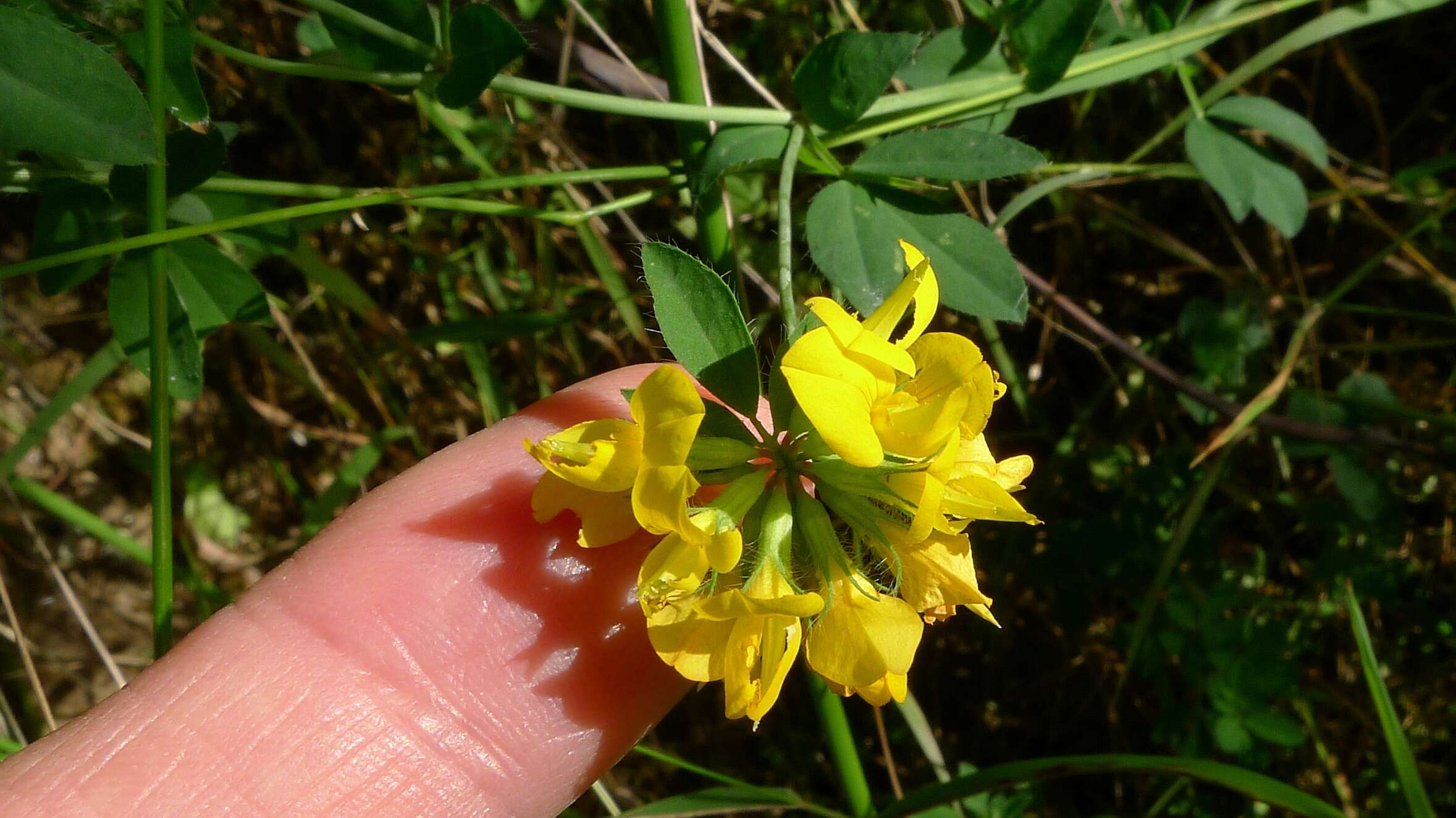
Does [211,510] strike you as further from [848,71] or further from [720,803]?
[848,71]

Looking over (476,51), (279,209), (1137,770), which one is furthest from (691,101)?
(1137,770)

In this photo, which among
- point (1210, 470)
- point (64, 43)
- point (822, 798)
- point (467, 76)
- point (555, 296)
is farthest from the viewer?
point (822, 798)

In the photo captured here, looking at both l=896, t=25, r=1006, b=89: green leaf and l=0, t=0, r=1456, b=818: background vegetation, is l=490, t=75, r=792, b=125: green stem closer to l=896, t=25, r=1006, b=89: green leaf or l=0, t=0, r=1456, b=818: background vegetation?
l=896, t=25, r=1006, b=89: green leaf

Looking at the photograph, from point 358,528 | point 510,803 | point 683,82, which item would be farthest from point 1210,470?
point 358,528

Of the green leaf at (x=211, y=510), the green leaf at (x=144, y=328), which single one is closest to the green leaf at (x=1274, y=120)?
the green leaf at (x=144, y=328)

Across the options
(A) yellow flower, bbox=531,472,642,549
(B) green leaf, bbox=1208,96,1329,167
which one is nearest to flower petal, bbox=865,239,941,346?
(A) yellow flower, bbox=531,472,642,549

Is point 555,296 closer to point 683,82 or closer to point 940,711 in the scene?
point 683,82
